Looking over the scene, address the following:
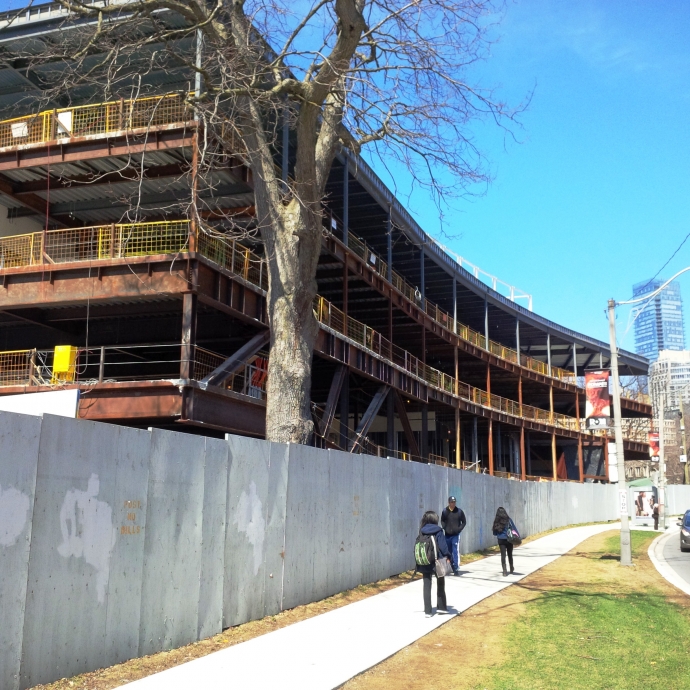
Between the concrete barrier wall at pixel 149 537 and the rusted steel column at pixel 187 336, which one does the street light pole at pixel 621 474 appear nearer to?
the concrete barrier wall at pixel 149 537

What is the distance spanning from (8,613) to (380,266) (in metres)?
28.1

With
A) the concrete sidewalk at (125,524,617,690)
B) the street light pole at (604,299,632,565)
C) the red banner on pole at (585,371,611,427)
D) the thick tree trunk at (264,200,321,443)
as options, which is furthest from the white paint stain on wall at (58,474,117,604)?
the red banner on pole at (585,371,611,427)

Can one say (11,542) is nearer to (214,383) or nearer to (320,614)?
(320,614)

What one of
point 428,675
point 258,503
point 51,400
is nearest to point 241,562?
point 258,503

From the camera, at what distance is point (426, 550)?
35.8ft

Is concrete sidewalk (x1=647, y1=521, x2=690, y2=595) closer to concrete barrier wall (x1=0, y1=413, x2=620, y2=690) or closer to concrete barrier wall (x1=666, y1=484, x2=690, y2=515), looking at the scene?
concrete barrier wall (x1=0, y1=413, x2=620, y2=690)

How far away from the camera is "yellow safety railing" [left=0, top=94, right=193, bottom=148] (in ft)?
72.3

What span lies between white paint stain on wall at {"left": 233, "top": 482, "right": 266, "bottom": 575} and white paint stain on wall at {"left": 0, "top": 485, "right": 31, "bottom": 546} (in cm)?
368

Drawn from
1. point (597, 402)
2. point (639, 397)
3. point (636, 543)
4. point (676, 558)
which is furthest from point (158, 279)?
point (639, 397)

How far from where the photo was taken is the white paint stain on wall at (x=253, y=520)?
10094mm

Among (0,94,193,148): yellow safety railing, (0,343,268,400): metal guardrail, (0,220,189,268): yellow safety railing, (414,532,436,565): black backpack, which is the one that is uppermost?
(0,94,193,148): yellow safety railing

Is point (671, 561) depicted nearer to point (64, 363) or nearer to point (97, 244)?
point (64, 363)

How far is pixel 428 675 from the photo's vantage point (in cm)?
790

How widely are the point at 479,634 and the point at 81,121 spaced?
19647 mm
